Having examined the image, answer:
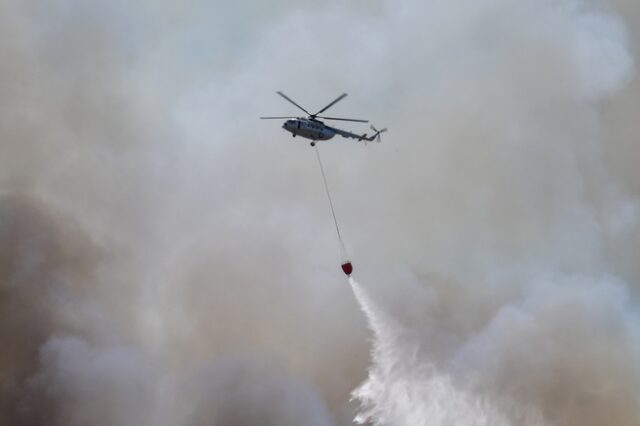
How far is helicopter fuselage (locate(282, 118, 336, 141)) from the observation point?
62.4 meters

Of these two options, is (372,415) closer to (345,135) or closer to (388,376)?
(388,376)

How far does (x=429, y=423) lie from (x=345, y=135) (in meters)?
22.1

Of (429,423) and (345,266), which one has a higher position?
(345,266)

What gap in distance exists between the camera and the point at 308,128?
63.0m

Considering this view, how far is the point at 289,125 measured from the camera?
62.3 m

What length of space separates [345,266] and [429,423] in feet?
49.6

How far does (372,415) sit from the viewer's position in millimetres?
66625

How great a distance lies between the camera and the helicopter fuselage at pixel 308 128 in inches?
2457

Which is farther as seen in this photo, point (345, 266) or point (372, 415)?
point (372, 415)

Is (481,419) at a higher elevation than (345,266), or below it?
below

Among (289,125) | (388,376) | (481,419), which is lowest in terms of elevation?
(481,419)

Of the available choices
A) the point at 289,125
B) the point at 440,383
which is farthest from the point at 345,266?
the point at 440,383

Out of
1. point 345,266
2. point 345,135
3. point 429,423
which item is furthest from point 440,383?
point 345,135

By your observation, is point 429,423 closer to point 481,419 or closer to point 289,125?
point 481,419
